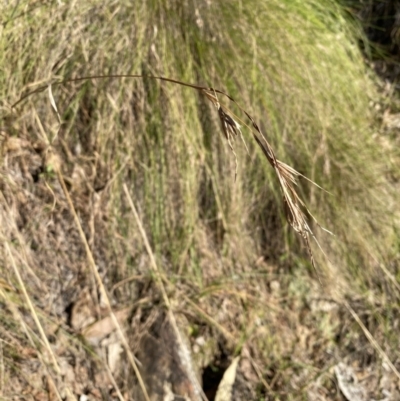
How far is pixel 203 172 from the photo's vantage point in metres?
1.81

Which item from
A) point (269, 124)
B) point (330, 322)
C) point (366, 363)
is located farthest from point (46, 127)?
point (366, 363)

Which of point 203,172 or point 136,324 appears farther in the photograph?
point 203,172

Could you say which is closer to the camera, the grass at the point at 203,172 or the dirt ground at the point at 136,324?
the dirt ground at the point at 136,324

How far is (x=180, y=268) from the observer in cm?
178

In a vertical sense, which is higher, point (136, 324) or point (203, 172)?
point (203, 172)

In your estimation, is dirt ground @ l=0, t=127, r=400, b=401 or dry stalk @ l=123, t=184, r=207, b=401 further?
dry stalk @ l=123, t=184, r=207, b=401

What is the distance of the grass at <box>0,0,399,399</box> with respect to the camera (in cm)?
161

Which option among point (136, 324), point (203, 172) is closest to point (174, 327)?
point (136, 324)

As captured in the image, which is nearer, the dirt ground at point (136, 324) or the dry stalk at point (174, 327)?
the dirt ground at point (136, 324)

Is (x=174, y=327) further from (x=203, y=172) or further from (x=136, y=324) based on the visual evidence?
(x=203, y=172)

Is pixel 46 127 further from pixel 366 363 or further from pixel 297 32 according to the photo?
pixel 366 363

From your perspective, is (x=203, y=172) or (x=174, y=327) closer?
(x=174, y=327)

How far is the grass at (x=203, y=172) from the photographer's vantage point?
1.61 m

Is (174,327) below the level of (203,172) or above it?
below
